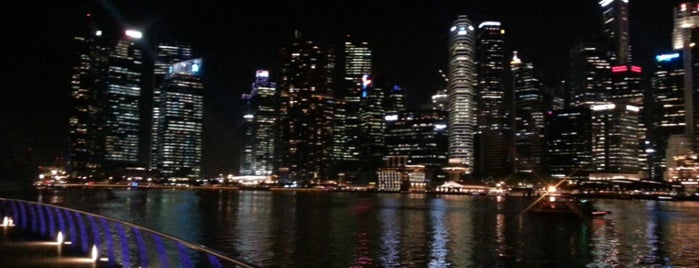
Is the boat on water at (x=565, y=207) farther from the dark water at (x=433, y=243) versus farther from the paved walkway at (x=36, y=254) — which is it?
the paved walkway at (x=36, y=254)

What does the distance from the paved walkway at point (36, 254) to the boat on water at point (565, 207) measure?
6877cm

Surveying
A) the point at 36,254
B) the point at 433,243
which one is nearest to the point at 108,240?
the point at 36,254

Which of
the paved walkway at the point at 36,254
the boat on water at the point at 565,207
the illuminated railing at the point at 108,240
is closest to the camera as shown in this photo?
the illuminated railing at the point at 108,240

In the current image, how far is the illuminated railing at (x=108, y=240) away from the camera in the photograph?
1312 centimetres

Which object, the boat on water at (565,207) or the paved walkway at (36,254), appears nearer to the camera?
the paved walkway at (36,254)

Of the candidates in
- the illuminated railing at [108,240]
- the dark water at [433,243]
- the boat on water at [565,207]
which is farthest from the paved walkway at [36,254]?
the boat on water at [565,207]

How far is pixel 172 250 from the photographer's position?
3241cm

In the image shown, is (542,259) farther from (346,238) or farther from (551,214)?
(551,214)

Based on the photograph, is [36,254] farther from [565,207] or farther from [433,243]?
[565,207]

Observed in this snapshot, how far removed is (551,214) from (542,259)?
47.5 metres

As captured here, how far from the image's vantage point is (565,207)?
8075 centimetres

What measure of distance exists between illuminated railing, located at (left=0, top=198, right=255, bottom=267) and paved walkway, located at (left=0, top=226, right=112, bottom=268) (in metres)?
0.35

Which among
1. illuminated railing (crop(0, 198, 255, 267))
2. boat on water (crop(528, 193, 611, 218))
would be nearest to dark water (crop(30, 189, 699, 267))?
illuminated railing (crop(0, 198, 255, 267))

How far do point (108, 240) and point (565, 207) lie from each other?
238 ft
